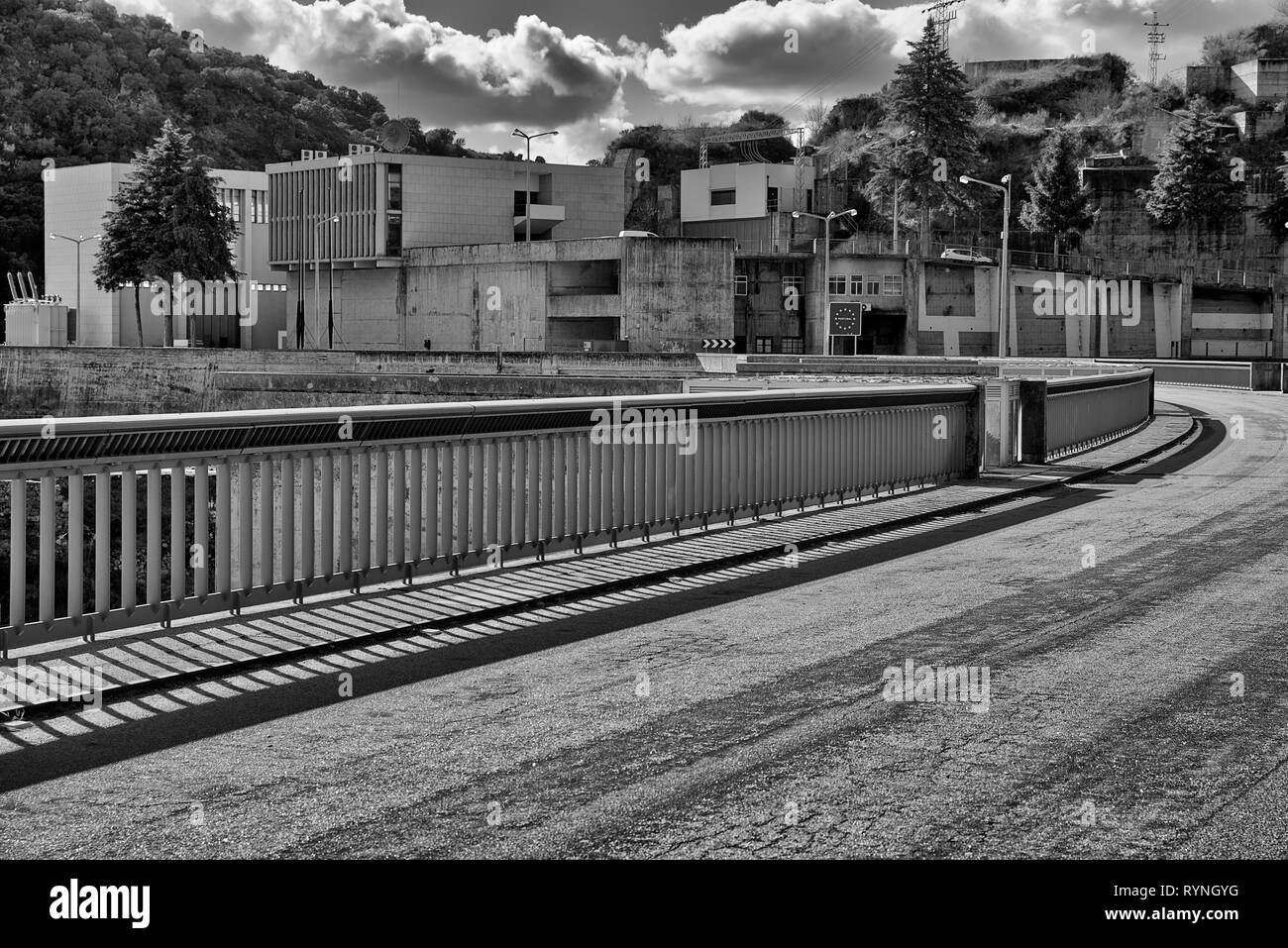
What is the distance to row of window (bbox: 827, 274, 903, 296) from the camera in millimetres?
90750

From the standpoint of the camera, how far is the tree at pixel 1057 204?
377ft

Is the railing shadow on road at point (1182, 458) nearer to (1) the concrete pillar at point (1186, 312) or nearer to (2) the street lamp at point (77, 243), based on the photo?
(1) the concrete pillar at point (1186, 312)

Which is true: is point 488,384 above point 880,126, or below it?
below

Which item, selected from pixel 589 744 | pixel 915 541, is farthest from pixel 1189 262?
pixel 589 744

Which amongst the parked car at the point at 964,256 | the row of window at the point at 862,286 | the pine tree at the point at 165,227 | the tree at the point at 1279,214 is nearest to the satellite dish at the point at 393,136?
the pine tree at the point at 165,227

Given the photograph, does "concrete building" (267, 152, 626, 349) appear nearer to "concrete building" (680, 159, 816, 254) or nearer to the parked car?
"concrete building" (680, 159, 816, 254)

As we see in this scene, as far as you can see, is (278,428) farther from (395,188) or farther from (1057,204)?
(1057,204)

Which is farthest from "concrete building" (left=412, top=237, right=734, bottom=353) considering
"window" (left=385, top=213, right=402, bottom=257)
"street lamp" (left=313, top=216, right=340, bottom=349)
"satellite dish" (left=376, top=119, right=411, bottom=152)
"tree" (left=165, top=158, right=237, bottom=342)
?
"satellite dish" (left=376, top=119, right=411, bottom=152)

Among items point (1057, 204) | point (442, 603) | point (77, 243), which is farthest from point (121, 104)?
point (442, 603)

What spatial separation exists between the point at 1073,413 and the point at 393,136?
293 feet

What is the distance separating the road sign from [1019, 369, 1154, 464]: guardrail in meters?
56.0

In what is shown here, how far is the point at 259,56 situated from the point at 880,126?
302ft
